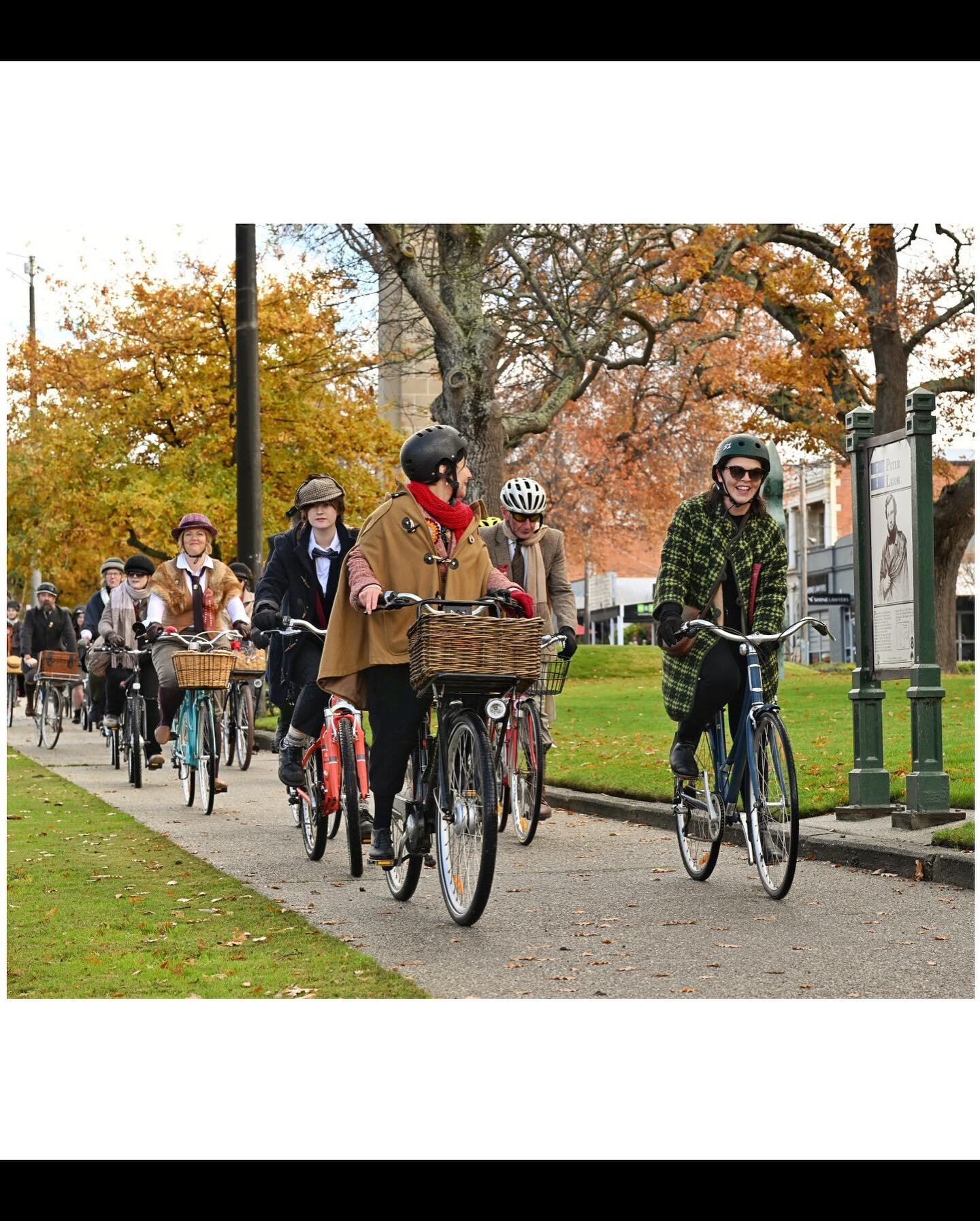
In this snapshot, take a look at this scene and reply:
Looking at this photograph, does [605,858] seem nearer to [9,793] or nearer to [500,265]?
[9,793]

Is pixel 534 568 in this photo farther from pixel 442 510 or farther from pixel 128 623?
pixel 128 623

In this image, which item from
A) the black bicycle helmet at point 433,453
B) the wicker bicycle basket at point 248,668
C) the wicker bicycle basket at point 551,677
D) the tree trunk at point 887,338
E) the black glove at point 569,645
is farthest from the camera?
the tree trunk at point 887,338

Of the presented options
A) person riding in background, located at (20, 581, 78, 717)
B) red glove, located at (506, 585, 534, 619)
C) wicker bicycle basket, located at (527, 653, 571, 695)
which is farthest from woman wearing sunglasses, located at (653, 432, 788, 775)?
person riding in background, located at (20, 581, 78, 717)

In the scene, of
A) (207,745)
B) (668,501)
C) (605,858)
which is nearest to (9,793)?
(207,745)

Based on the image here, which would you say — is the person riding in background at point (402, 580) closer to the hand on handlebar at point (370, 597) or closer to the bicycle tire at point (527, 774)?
the hand on handlebar at point (370, 597)

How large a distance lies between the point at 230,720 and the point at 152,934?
941 cm

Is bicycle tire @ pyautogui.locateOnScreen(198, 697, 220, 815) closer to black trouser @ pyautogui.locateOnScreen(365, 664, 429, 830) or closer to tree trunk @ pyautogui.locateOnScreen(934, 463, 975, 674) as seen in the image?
black trouser @ pyautogui.locateOnScreen(365, 664, 429, 830)

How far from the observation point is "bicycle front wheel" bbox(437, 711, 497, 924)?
593cm

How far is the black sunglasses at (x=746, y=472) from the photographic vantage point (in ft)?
23.7

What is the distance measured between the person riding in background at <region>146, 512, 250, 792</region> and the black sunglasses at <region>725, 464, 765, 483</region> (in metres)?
5.26

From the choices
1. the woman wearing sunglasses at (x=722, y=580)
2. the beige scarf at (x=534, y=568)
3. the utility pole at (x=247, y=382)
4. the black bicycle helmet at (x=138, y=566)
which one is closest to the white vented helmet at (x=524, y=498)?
the beige scarf at (x=534, y=568)

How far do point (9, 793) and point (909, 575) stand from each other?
7.50 m

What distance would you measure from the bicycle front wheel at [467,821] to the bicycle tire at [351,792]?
1163 millimetres

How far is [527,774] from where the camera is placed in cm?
949
